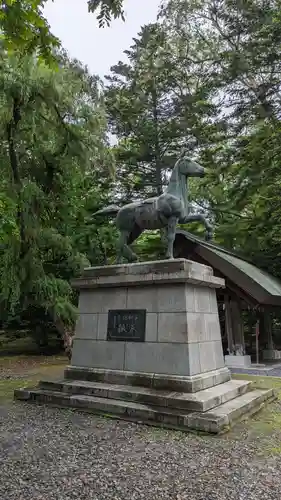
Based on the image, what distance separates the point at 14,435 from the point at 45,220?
6596 millimetres

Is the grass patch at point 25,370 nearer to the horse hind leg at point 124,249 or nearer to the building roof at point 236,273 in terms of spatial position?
the horse hind leg at point 124,249

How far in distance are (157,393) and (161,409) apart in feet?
0.98

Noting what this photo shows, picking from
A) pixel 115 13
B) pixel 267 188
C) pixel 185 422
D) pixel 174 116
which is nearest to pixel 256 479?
pixel 185 422

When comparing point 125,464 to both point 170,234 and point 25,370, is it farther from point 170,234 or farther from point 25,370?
point 25,370

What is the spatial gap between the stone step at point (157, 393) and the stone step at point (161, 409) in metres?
0.07

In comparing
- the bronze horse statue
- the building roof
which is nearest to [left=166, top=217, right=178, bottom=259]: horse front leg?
the bronze horse statue

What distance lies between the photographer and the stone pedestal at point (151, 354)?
4.82m

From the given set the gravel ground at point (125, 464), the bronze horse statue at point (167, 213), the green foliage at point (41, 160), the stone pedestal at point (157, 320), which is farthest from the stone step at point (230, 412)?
the green foliage at point (41, 160)

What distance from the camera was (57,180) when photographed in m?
10.1

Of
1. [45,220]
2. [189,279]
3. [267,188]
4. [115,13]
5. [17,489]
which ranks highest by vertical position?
[267,188]

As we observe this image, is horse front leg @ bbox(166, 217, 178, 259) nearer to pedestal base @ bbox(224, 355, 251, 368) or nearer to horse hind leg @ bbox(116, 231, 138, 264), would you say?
horse hind leg @ bbox(116, 231, 138, 264)

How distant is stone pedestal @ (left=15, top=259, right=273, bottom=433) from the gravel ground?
450 mm

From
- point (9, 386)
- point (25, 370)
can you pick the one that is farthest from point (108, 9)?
point (25, 370)

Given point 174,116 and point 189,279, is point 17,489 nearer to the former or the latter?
point 189,279
